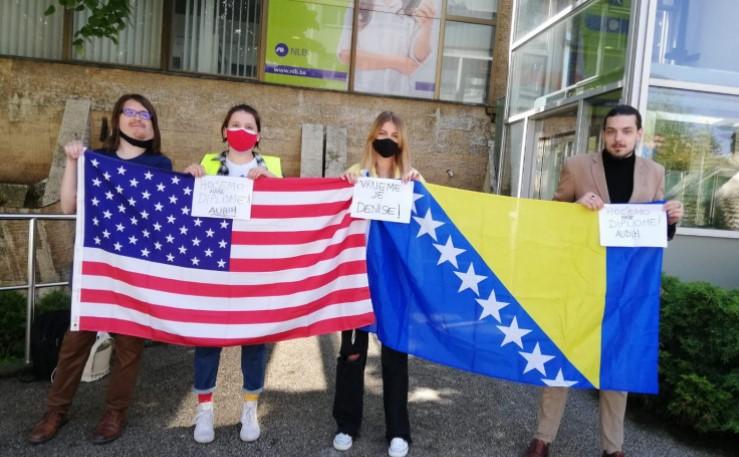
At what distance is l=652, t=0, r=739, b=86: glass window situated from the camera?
229 inches

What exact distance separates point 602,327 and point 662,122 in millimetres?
3418

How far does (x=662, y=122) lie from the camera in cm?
581

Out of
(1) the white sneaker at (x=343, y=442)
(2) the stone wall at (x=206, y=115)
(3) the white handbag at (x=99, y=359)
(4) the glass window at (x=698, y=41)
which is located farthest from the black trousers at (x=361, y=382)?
(2) the stone wall at (x=206, y=115)

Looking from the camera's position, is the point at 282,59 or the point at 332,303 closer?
the point at 332,303

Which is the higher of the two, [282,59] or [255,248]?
[282,59]

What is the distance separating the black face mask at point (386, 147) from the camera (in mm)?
3277

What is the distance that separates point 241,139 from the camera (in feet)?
10.9

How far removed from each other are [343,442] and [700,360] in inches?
102

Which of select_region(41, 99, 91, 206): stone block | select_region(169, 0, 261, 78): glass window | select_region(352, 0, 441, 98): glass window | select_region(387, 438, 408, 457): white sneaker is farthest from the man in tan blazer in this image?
select_region(41, 99, 91, 206): stone block

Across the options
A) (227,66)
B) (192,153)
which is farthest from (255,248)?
(227,66)

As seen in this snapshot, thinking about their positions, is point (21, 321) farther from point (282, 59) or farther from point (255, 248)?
point (282, 59)

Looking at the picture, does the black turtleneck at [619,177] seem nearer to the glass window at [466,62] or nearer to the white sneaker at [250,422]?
the white sneaker at [250,422]

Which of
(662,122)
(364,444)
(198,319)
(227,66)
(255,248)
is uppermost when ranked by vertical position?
(227,66)

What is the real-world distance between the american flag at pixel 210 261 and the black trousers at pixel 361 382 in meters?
0.14
